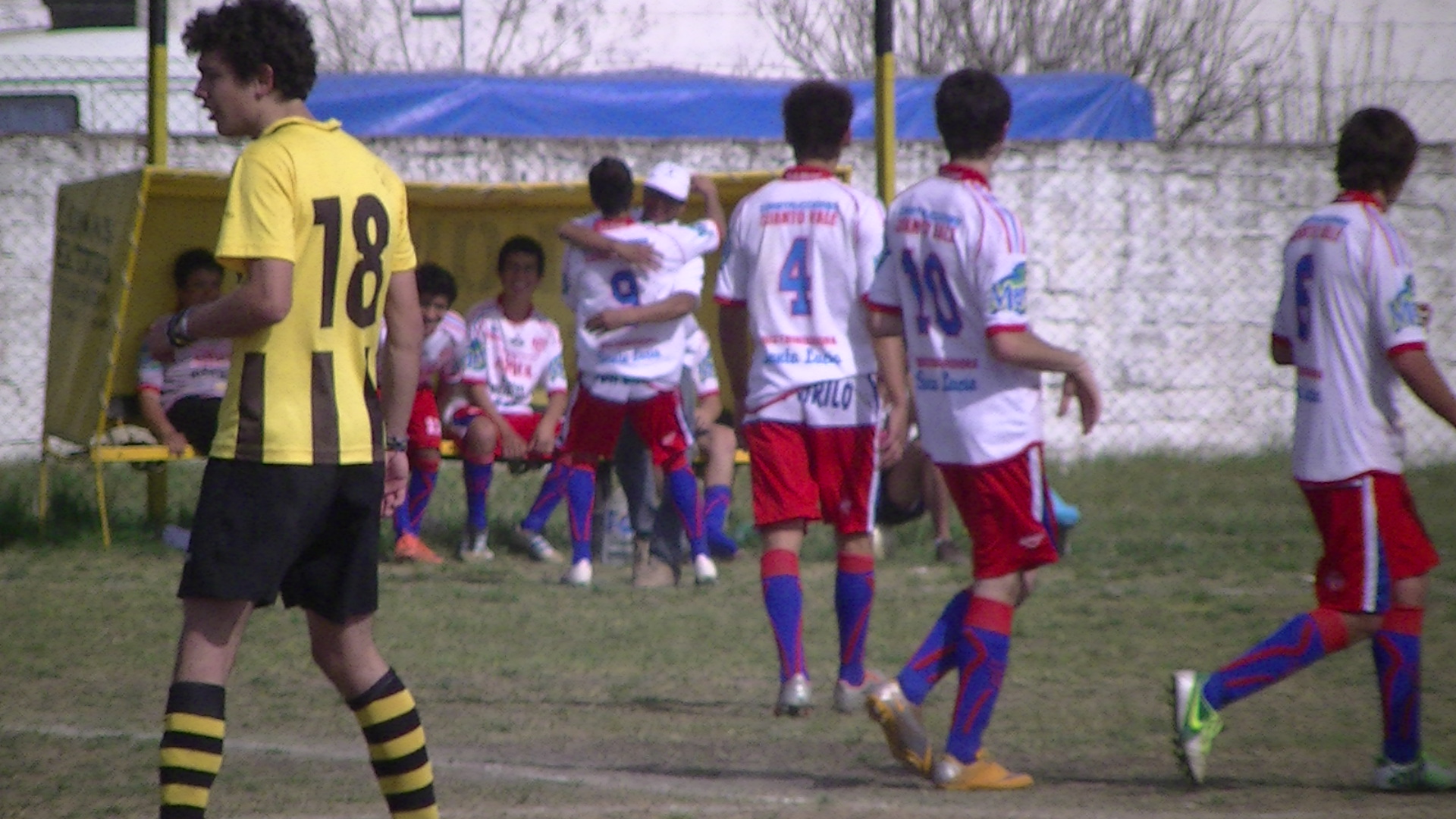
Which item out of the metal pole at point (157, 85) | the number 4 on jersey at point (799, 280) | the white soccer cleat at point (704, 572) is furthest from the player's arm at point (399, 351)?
the metal pole at point (157, 85)

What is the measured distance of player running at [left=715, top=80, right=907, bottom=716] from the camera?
5.93m

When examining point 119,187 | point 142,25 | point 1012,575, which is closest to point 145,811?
point 1012,575

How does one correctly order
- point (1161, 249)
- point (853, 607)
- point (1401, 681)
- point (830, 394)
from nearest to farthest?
point (1401, 681) → point (853, 607) → point (830, 394) → point (1161, 249)

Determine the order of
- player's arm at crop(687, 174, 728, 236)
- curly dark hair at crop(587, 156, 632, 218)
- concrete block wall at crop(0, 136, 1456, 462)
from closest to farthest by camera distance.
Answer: player's arm at crop(687, 174, 728, 236)
curly dark hair at crop(587, 156, 632, 218)
concrete block wall at crop(0, 136, 1456, 462)

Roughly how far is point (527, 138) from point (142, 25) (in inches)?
319

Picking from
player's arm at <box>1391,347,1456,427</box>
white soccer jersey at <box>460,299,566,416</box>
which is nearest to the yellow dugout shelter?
white soccer jersey at <box>460,299,566,416</box>

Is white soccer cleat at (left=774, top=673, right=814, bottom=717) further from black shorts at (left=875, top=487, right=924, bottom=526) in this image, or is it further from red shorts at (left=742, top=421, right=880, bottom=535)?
black shorts at (left=875, top=487, right=924, bottom=526)

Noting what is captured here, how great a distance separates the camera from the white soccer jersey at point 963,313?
4859 millimetres

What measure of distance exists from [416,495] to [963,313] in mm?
5635

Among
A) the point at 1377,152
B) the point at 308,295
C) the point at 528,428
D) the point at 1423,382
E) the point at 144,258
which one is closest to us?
the point at 308,295

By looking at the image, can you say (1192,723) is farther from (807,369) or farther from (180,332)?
(180,332)

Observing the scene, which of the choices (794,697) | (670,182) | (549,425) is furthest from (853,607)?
(549,425)

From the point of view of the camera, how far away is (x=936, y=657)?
502 centimetres

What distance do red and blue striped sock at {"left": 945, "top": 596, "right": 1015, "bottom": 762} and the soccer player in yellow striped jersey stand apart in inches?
59.4
